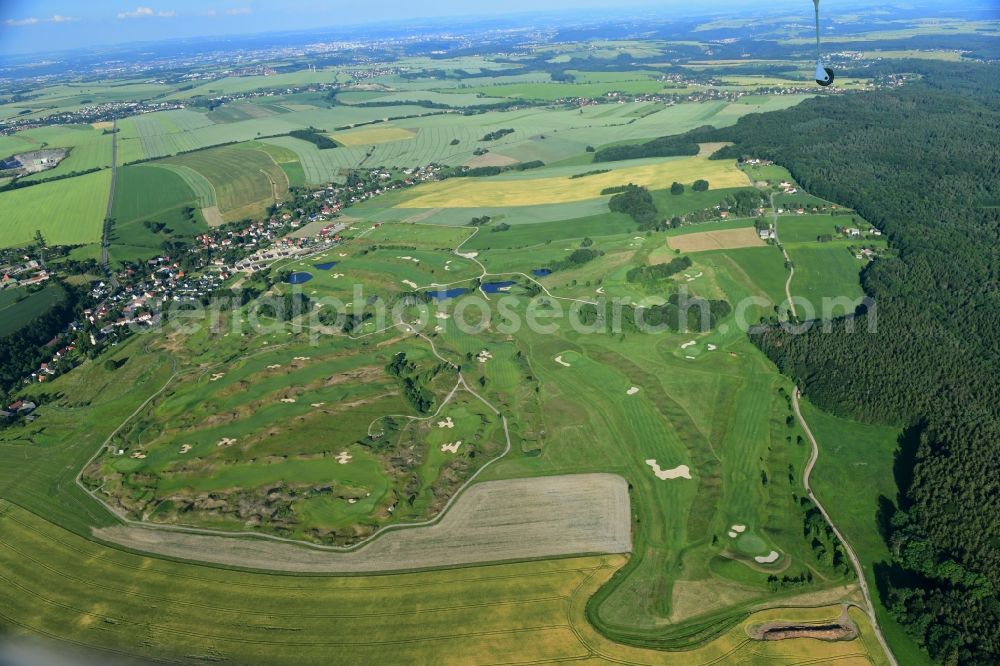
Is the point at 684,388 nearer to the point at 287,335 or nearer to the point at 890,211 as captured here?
the point at 287,335

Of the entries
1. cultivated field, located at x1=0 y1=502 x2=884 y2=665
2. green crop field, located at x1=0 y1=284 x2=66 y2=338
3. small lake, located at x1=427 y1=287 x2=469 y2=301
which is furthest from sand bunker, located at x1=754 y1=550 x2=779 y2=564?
green crop field, located at x1=0 y1=284 x2=66 y2=338

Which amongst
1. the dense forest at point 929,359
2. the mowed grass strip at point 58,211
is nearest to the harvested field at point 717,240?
the dense forest at point 929,359

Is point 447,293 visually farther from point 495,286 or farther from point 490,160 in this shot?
point 490,160

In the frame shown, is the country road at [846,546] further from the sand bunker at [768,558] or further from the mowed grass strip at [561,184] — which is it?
the mowed grass strip at [561,184]

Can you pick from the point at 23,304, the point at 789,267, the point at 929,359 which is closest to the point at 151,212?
the point at 23,304

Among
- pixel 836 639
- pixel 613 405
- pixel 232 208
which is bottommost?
pixel 836 639

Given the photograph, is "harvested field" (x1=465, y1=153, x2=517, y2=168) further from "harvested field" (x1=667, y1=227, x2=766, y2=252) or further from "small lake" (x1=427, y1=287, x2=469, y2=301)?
"small lake" (x1=427, y1=287, x2=469, y2=301)

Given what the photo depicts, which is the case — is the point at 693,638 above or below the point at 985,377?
below

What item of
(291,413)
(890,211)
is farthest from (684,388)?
(890,211)
